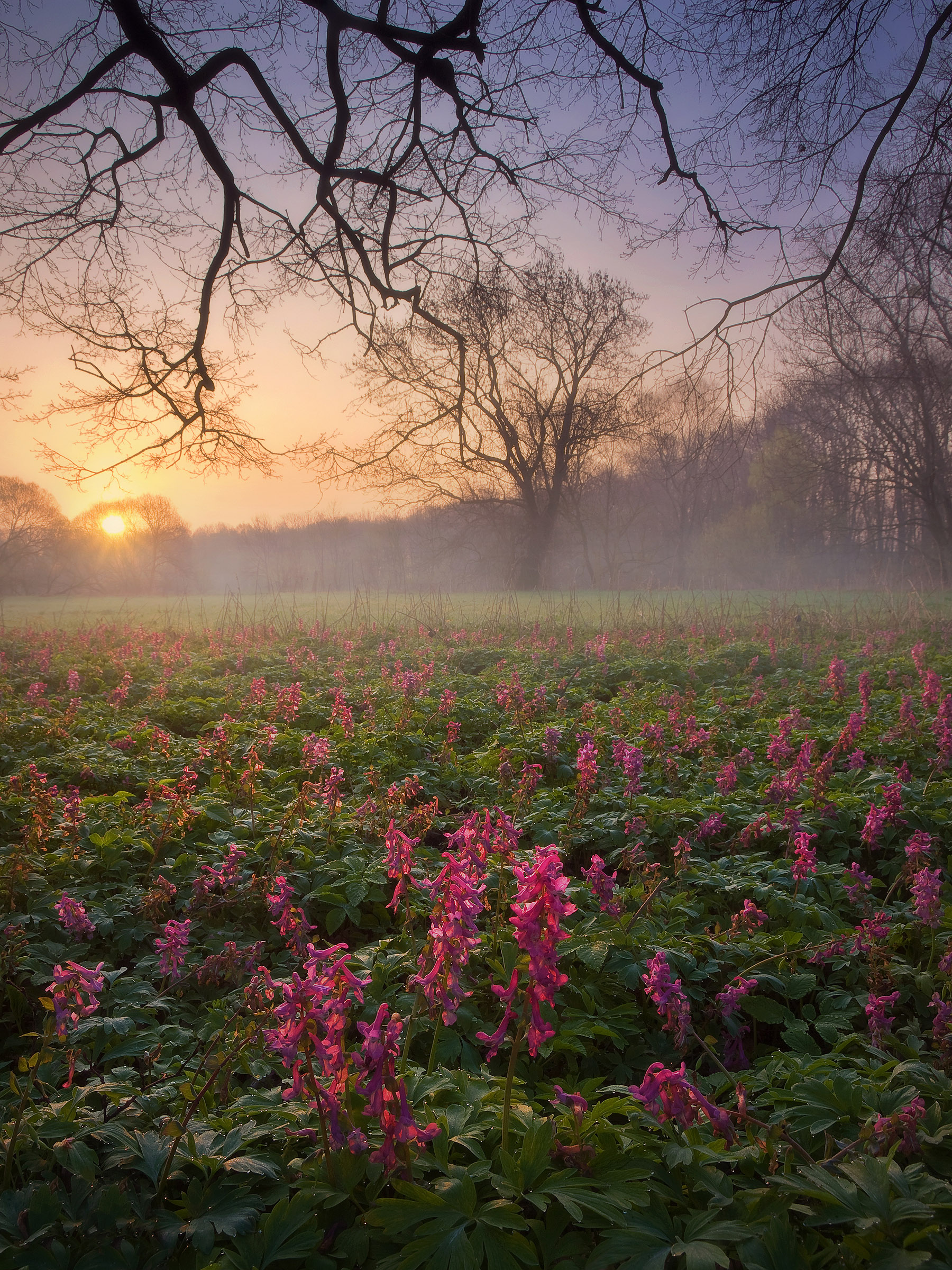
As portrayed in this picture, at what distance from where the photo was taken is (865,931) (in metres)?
2.52

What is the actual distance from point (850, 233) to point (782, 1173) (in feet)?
26.3

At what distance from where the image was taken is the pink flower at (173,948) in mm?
2455

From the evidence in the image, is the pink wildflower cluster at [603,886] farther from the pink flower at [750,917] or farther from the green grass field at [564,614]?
the green grass field at [564,614]

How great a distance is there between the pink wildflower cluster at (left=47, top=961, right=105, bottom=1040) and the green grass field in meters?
12.2

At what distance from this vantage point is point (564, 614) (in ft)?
54.3

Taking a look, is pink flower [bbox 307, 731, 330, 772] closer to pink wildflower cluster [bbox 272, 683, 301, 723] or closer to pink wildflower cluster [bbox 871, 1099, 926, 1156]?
pink wildflower cluster [bbox 272, 683, 301, 723]

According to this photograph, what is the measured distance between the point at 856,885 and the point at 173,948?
2.96m

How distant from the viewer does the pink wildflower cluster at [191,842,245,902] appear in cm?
302

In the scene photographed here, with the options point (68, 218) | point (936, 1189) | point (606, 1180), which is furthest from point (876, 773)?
point (68, 218)

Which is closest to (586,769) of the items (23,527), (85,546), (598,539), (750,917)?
(750,917)

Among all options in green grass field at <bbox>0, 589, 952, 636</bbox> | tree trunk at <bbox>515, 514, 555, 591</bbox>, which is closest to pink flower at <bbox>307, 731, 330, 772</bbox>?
green grass field at <bbox>0, 589, 952, 636</bbox>

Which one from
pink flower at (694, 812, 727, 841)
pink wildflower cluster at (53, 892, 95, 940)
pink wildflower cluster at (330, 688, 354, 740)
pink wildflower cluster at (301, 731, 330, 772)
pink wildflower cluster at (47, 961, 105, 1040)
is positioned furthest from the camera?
pink wildflower cluster at (330, 688, 354, 740)

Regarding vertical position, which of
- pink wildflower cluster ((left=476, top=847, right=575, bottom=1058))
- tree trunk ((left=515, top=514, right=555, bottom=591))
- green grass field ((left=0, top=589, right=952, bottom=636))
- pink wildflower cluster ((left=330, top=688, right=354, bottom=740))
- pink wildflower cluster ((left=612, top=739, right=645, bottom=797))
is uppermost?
tree trunk ((left=515, top=514, right=555, bottom=591))

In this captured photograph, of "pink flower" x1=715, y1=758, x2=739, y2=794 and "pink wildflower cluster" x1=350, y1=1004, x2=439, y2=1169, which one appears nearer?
"pink wildflower cluster" x1=350, y1=1004, x2=439, y2=1169
